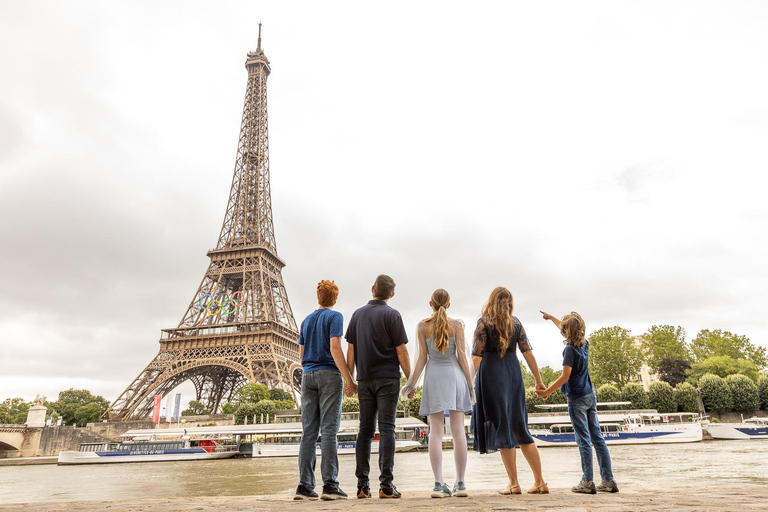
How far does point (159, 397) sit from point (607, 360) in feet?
145

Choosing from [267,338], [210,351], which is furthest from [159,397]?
[267,338]

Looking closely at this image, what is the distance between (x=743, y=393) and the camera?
1913 inches

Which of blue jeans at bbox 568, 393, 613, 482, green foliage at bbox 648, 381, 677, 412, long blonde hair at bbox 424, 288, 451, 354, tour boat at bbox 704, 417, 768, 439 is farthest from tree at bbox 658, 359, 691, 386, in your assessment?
long blonde hair at bbox 424, 288, 451, 354

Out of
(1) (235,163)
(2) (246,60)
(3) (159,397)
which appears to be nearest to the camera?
(3) (159,397)

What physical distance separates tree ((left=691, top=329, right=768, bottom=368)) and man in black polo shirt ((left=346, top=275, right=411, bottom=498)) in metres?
69.8

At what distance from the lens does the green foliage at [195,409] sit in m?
63.1

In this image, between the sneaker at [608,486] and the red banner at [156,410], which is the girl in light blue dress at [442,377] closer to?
the sneaker at [608,486]

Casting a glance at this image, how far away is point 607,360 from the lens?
183ft

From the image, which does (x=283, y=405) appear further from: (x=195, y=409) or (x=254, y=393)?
(x=195, y=409)

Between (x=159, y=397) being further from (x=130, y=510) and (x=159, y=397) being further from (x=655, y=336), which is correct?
(x=655, y=336)

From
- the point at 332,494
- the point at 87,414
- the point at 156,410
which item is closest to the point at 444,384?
the point at 332,494

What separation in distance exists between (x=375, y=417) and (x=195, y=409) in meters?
70.3

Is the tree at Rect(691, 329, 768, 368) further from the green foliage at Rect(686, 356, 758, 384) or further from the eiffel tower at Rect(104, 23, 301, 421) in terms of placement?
the eiffel tower at Rect(104, 23, 301, 421)

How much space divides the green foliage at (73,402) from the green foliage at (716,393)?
2921 inches
